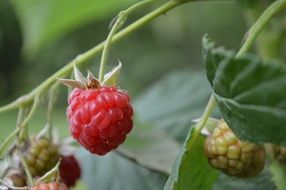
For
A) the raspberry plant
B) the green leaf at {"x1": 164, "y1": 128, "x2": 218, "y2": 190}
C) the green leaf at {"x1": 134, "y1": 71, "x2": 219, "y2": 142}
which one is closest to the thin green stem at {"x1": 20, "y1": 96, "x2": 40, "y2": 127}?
the raspberry plant

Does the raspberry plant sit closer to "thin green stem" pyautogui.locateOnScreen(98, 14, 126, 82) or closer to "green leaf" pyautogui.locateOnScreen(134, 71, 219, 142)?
"thin green stem" pyautogui.locateOnScreen(98, 14, 126, 82)

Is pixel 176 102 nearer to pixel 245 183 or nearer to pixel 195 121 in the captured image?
pixel 245 183

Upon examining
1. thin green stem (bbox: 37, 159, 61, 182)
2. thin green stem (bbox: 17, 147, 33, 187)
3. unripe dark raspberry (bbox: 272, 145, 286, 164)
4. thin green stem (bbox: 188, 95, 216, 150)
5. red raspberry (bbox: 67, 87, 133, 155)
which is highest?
red raspberry (bbox: 67, 87, 133, 155)

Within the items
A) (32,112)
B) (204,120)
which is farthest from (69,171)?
(204,120)

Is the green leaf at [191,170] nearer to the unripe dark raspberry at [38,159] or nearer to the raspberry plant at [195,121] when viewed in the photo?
the raspberry plant at [195,121]

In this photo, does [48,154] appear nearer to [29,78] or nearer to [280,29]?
[280,29]

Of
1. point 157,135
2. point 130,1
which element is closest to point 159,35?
point 130,1
